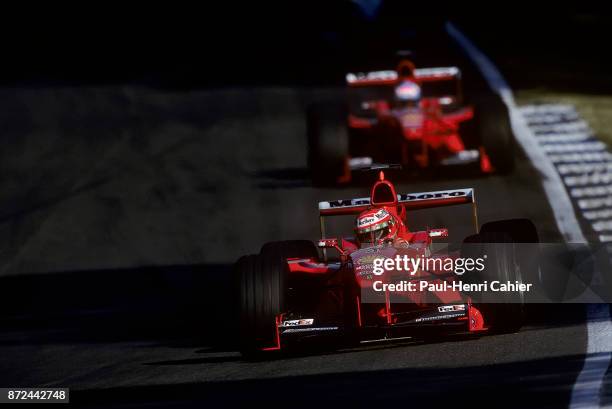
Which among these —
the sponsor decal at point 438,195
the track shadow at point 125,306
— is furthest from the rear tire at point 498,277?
the track shadow at point 125,306

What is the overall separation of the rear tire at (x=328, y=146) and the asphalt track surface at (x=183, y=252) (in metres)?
0.26

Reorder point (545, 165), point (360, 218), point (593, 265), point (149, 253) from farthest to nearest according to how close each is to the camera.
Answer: point (545, 165), point (149, 253), point (593, 265), point (360, 218)

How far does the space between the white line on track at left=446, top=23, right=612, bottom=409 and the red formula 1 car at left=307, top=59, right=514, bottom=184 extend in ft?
3.01

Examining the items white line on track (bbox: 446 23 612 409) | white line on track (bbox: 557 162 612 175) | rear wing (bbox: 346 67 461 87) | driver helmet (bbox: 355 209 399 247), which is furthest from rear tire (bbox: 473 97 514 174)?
driver helmet (bbox: 355 209 399 247)

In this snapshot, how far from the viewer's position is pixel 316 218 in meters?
18.0

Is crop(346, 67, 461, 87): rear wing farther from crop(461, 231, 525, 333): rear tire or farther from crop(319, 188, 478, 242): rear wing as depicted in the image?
crop(461, 231, 525, 333): rear tire

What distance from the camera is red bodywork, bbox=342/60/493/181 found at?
19.5 m

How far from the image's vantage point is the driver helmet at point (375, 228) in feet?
37.9

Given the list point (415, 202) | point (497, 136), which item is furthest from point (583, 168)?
point (415, 202)

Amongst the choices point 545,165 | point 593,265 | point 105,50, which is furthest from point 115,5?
point 593,265

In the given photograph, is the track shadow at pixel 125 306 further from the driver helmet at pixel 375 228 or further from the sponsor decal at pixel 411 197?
the driver helmet at pixel 375 228

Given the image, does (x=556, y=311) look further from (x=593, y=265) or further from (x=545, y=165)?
(x=545, y=165)

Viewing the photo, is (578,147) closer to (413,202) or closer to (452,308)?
(413,202)

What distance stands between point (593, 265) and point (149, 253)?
19.9 ft
